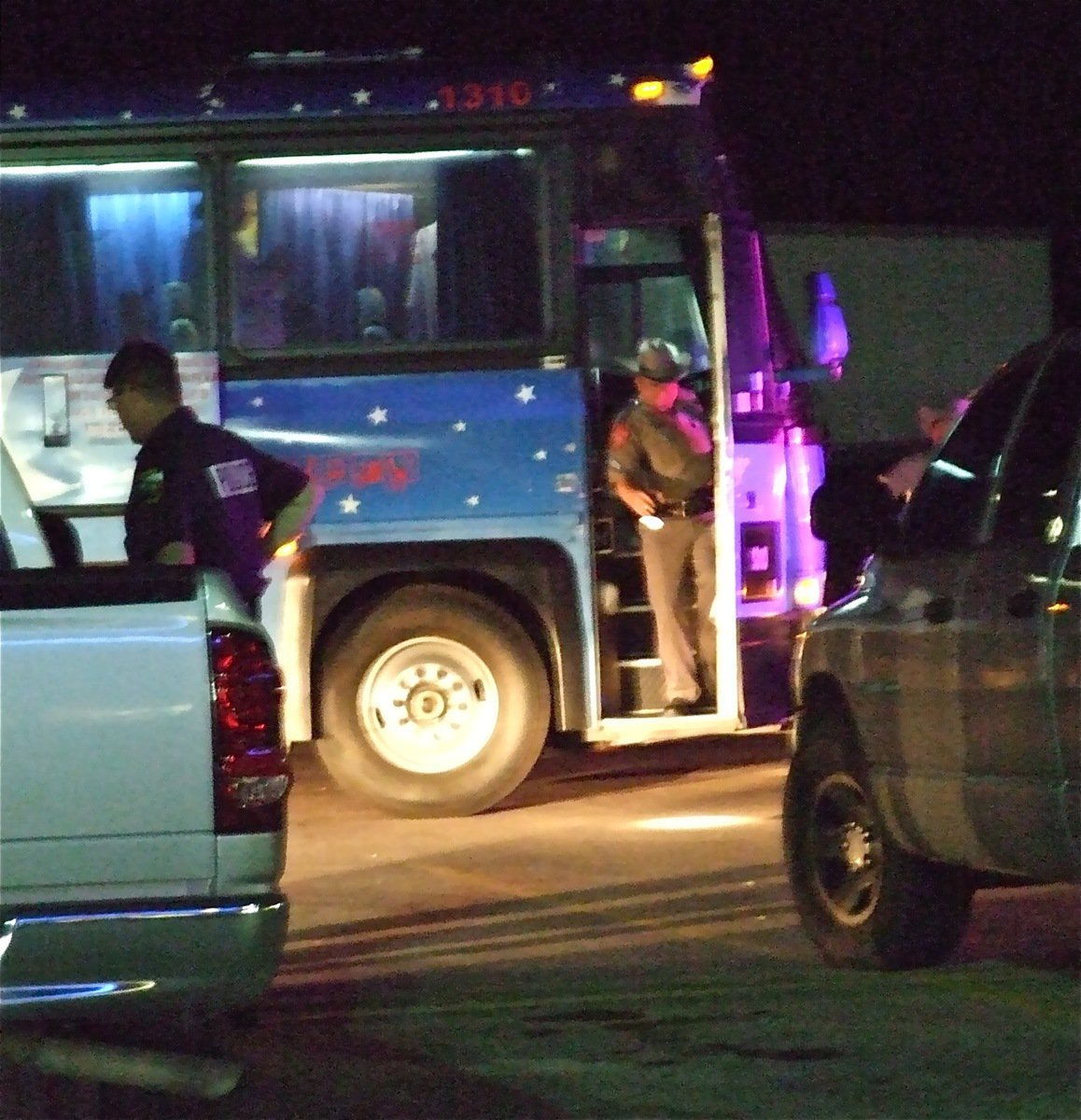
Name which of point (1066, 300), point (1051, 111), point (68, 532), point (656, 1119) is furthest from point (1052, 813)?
point (1066, 300)

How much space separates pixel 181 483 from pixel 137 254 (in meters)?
4.21

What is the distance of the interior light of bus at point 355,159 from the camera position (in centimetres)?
1030

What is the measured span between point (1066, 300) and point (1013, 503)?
22405 mm

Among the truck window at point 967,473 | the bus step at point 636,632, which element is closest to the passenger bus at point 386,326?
the bus step at point 636,632

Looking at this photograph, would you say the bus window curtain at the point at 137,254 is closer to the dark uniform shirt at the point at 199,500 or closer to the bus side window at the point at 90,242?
the bus side window at the point at 90,242

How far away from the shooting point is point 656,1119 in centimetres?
528

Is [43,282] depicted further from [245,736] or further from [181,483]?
[245,736]

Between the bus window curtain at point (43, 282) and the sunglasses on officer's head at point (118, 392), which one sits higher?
the bus window curtain at point (43, 282)

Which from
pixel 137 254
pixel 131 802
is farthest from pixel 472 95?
pixel 131 802

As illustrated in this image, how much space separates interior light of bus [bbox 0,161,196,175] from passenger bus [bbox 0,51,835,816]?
0.05 feet

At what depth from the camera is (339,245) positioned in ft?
33.9

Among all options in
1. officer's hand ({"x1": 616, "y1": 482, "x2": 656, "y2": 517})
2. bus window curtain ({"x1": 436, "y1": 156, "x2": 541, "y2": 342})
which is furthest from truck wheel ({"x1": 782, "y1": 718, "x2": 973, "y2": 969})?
bus window curtain ({"x1": 436, "y1": 156, "x2": 541, "y2": 342})

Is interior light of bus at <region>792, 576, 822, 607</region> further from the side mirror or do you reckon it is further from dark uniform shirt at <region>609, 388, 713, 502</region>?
the side mirror

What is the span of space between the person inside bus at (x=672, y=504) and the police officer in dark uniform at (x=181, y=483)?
12.7ft
